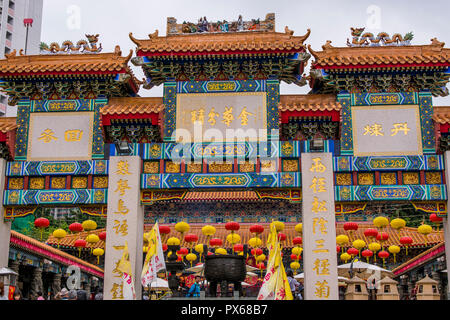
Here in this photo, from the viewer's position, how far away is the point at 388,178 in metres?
12.0

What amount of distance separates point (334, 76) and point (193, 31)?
3715 mm

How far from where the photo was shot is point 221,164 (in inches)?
478

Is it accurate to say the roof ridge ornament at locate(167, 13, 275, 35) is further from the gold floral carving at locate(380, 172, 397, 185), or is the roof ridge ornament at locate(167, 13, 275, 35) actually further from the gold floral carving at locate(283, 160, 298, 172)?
the gold floral carving at locate(380, 172, 397, 185)

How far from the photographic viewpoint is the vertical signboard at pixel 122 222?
450 inches

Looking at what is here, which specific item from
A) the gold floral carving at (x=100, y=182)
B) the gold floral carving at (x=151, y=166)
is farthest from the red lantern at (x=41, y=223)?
the gold floral carving at (x=151, y=166)

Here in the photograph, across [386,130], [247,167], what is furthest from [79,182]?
[386,130]

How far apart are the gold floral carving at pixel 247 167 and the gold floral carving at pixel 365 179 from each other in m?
2.45

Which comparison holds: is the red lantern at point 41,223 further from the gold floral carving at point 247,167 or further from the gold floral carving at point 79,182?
the gold floral carving at point 247,167

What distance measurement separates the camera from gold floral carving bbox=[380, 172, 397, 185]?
470 inches

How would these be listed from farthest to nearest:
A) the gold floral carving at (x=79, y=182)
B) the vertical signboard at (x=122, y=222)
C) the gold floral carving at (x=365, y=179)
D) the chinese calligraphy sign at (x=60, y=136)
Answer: the chinese calligraphy sign at (x=60, y=136)
the gold floral carving at (x=79, y=182)
the gold floral carving at (x=365, y=179)
the vertical signboard at (x=122, y=222)

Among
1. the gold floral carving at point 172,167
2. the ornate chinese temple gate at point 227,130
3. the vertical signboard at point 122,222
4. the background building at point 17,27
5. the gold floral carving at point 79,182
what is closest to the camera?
the vertical signboard at point 122,222

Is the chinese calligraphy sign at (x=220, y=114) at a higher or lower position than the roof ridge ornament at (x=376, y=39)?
lower
